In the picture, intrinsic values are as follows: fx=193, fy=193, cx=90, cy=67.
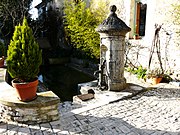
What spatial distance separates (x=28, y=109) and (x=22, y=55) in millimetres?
935

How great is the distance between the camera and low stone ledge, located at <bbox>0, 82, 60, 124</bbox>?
10.9 feet

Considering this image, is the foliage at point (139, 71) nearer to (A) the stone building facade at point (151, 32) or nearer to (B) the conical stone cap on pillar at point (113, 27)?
(A) the stone building facade at point (151, 32)

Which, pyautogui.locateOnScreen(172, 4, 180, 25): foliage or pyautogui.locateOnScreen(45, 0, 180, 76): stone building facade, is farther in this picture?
pyautogui.locateOnScreen(45, 0, 180, 76): stone building facade

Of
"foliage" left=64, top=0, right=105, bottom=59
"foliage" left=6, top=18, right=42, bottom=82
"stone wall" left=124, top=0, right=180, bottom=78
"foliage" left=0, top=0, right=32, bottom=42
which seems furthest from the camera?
"foliage" left=0, top=0, right=32, bottom=42

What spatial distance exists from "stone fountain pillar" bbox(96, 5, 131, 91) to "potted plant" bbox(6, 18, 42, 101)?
2.65 meters

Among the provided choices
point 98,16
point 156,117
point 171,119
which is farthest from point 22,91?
point 98,16

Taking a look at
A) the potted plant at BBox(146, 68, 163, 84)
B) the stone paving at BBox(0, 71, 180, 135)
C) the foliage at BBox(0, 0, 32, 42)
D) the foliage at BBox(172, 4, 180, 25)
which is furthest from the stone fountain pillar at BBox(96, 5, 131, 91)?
the foliage at BBox(0, 0, 32, 42)

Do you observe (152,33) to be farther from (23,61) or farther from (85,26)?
(23,61)

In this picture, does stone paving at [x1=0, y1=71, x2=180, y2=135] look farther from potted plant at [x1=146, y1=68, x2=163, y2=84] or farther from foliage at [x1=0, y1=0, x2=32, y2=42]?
foliage at [x1=0, y1=0, x2=32, y2=42]

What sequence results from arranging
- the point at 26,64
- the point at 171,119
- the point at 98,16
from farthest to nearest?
1. the point at 98,16
2. the point at 171,119
3. the point at 26,64

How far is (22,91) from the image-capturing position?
3.28m

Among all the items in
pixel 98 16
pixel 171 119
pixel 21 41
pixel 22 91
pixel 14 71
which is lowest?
pixel 171 119

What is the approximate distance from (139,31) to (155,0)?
1.66 meters

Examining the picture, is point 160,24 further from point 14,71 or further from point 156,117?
point 14,71
